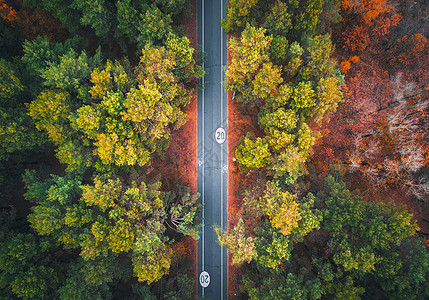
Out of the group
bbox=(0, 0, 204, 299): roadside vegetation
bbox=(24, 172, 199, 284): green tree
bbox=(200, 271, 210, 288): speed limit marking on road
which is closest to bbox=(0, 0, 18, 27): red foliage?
bbox=(0, 0, 204, 299): roadside vegetation

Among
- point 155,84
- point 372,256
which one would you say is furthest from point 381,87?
point 155,84

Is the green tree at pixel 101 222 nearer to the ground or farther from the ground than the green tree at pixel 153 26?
nearer to the ground

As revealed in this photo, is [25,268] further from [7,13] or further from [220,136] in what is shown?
[7,13]

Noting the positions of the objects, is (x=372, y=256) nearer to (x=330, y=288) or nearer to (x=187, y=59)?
(x=330, y=288)

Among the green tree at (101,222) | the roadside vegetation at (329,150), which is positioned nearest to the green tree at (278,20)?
the roadside vegetation at (329,150)

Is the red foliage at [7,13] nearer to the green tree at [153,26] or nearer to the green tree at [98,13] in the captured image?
the green tree at [98,13]
